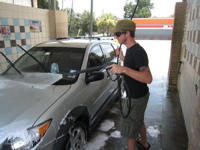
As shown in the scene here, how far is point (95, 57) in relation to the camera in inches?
127

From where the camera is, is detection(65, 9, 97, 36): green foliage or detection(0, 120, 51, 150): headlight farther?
detection(65, 9, 97, 36): green foliage

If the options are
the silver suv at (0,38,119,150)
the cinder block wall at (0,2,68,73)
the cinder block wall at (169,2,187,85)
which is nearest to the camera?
the silver suv at (0,38,119,150)

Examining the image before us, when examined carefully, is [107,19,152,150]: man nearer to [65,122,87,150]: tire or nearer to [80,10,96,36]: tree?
[65,122,87,150]: tire

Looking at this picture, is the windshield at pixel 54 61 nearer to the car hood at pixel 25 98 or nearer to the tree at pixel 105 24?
the car hood at pixel 25 98

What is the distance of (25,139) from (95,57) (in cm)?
193

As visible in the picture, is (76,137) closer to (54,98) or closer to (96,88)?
(54,98)

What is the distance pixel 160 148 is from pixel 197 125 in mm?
1650

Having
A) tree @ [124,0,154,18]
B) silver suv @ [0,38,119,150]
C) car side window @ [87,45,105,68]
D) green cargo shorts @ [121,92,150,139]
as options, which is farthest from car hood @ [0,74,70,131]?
tree @ [124,0,154,18]

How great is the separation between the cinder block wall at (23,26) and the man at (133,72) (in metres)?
3.93

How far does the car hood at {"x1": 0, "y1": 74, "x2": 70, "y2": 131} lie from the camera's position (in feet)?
5.83

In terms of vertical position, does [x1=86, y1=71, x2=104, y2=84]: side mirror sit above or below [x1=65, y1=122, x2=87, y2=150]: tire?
above

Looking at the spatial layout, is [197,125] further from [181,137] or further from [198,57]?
[181,137]

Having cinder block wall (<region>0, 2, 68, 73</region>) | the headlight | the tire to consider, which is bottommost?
the tire

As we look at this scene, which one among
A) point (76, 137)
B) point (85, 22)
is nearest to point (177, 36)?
point (76, 137)
